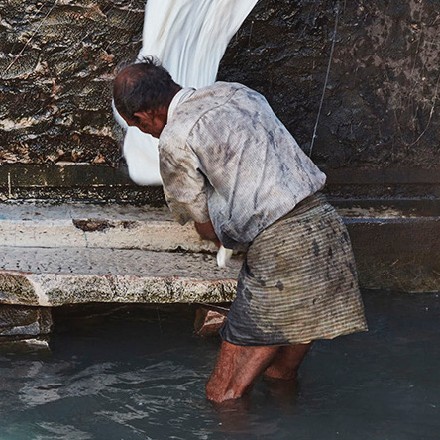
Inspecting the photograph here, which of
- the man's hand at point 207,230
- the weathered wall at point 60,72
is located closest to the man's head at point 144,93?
the man's hand at point 207,230

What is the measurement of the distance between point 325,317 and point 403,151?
79.4 inches

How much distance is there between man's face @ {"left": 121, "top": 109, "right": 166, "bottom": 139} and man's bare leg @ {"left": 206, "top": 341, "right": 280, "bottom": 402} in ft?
3.17

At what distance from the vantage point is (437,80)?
6145mm

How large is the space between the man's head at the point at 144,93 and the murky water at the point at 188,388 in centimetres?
126

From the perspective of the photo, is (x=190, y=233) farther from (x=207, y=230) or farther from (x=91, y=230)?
(x=207, y=230)

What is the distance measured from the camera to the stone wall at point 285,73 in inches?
217

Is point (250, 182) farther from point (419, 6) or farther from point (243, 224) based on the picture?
point (419, 6)

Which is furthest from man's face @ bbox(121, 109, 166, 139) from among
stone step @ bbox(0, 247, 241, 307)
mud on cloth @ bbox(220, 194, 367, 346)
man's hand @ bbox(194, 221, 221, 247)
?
stone step @ bbox(0, 247, 241, 307)

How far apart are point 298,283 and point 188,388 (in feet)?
2.71

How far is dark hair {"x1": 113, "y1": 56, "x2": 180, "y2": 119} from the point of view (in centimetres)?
431

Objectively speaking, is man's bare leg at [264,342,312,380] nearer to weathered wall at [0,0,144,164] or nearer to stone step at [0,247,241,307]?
stone step at [0,247,241,307]

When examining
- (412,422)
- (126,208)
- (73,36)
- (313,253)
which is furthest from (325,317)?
(73,36)

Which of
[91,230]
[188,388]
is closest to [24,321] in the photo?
[91,230]

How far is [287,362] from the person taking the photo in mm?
4883
